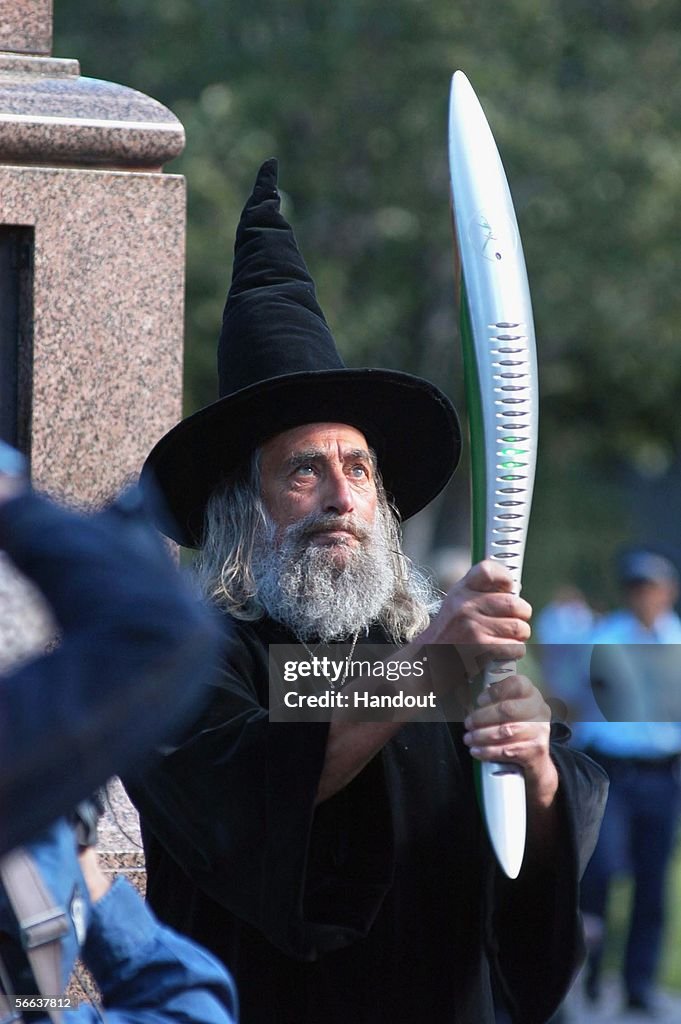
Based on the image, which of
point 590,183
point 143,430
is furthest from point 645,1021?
point 590,183

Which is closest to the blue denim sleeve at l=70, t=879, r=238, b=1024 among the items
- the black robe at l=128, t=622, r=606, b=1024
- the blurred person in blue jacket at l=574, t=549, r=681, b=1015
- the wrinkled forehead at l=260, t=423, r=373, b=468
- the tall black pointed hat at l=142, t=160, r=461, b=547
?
the black robe at l=128, t=622, r=606, b=1024

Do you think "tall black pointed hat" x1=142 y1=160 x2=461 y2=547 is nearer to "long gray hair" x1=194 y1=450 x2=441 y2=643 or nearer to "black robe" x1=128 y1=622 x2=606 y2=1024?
"long gray hair" x1=194 y1=450 x2=441 y2=643

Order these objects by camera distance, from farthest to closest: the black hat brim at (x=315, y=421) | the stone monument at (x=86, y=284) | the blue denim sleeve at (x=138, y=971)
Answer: the stone monument at (x=86, y=284) → the black hat brim at (x=315, y=421) → the blue denim sleeve at (x=138, y=971)

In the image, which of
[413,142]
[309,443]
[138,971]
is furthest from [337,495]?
[413,142]

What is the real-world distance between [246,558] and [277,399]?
0.30 m

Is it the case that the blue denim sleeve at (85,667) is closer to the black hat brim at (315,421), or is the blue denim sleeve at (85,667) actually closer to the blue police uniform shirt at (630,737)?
the black hat brim at (315,421)

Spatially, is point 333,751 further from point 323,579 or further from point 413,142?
point 413,142

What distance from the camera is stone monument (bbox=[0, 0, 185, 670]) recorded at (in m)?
3.53

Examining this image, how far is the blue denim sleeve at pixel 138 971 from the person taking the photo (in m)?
1.93

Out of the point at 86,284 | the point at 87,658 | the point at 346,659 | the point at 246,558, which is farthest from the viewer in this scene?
the point at 86,284

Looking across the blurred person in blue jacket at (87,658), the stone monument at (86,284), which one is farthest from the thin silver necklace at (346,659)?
the blurred person in blue jacket at (87,658)

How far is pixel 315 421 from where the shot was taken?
3.17 metres

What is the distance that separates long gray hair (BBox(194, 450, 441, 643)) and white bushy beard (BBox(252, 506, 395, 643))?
18 millimetres

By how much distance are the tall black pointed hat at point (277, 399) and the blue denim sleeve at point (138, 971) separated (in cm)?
119
